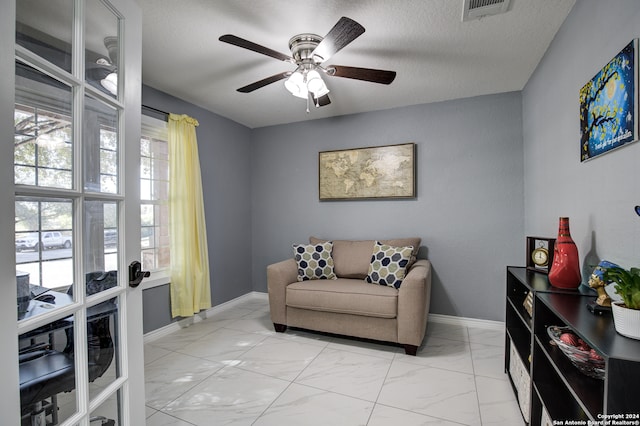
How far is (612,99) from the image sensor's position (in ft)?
4.32

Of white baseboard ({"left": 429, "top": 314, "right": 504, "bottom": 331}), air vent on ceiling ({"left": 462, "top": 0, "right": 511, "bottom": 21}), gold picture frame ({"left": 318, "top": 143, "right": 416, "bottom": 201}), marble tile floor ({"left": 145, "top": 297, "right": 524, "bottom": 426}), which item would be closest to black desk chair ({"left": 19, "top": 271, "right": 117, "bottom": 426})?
marble tile floor ({"left": 145, "top": 297, "right": 524, "bottom": 426})

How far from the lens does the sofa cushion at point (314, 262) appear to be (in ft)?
10.5

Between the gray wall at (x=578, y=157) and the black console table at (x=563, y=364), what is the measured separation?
337 millimetres

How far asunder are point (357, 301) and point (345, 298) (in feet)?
0.38

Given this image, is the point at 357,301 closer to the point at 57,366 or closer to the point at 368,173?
the point at 368,173

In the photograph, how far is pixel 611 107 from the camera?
1.33 m

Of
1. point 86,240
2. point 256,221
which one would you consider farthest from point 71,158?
point 256,221

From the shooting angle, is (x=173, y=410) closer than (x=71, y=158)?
No

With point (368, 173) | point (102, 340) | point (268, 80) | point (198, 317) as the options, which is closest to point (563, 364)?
point (102, 340)

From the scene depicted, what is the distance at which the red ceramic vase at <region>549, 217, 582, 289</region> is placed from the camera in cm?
146

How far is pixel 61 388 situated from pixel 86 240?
0.46m

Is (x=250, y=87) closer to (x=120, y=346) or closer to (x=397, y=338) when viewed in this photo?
(x=120, y=346)

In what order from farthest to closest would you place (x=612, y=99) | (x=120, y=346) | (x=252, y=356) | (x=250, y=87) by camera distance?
(x=252, y=356), (x=250, y=87), (x=612, y=99), (x=120, y=346)

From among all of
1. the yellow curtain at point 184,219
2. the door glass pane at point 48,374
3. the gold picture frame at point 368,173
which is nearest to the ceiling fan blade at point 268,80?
the yellow curtain at point 184,219
